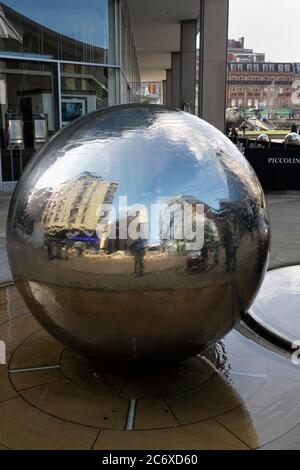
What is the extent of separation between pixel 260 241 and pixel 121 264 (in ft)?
3.67

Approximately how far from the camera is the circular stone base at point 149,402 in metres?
3.41

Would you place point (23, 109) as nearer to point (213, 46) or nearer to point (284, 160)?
point (213, 46)

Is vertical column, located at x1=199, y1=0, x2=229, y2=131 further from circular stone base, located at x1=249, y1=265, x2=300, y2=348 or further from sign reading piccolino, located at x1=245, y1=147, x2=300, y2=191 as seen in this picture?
circular stone base, located at x1=249, y1=265, x2=300, y2=348

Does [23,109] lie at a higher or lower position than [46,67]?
lower

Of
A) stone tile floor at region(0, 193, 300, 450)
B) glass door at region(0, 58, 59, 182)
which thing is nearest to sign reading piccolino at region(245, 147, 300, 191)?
glass door at region(0, 58, 59, 182)

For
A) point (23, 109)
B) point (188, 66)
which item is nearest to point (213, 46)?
point (23, 109)

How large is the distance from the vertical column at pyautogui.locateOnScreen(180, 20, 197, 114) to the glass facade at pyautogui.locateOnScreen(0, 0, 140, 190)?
13.5m

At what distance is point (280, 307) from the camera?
5.92m

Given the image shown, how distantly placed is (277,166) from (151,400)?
12.3 metres

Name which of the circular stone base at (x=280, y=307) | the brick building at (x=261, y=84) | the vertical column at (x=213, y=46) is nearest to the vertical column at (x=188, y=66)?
the vertical column at (x=213, y=46)

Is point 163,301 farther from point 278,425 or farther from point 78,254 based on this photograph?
point 278,425

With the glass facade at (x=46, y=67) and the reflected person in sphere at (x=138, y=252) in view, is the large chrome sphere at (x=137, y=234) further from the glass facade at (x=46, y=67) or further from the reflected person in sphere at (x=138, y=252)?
the glass facade at (x=46, y=67)
